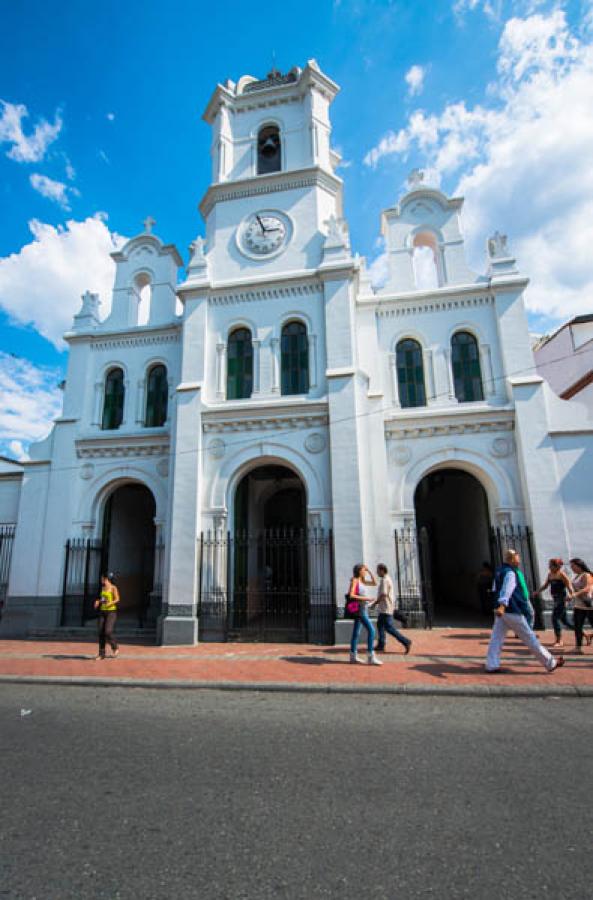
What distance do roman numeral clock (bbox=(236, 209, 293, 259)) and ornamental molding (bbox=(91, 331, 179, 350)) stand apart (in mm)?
3569

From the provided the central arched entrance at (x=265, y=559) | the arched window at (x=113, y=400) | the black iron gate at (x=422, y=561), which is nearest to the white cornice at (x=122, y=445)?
the arched window at (x=113, y=400)

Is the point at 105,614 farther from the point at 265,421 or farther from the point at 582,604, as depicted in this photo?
the point at 582,604

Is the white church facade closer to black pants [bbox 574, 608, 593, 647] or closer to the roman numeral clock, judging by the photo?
the roman numeral clock

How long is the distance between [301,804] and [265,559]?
11.9 metres

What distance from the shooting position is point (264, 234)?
14.5 m

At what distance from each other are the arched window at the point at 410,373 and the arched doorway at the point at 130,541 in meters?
9.07

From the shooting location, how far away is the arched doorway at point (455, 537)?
51.8ft

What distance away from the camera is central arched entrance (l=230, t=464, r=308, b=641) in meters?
11.6

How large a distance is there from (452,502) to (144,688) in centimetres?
1522

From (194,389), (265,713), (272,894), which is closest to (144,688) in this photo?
(265,713)

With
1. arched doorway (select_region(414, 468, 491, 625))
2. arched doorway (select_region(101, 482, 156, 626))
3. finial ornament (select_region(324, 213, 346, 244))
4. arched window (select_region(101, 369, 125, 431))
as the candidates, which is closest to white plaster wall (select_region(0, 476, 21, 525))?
arched doorway (select_region(101, 482, 156, 626))

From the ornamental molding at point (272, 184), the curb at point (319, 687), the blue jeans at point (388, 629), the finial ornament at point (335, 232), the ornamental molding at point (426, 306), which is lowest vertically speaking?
the curb at point (319, 687)

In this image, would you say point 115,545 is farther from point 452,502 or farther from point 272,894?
point 272,894

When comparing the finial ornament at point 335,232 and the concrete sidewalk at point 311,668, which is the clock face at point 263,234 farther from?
the concrete sidewalk at point 311,668
